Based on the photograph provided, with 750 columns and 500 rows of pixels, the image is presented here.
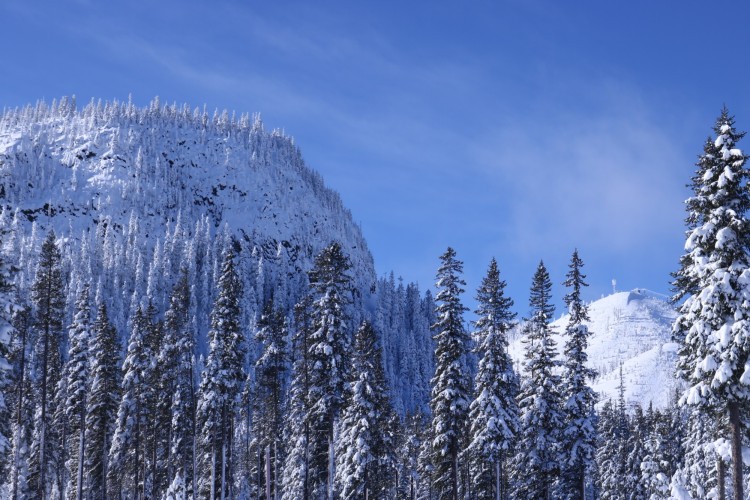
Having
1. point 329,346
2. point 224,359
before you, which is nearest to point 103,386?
point 224,359

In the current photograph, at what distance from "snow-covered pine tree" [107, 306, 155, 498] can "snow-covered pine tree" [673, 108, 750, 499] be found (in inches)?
1453

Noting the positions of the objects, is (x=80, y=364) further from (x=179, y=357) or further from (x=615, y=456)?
(x=615, y=456)

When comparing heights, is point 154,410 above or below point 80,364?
below

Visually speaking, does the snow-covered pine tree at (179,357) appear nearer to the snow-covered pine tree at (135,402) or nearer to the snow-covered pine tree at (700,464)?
the snow-covered pine tree at (135,402)

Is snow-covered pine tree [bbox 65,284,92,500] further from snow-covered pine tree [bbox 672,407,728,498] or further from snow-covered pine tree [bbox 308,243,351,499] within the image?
snow-covered pine tree [bbox 672,407,728,498]

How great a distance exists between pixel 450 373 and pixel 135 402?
2483 cm

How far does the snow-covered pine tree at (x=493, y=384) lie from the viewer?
42.5 meters

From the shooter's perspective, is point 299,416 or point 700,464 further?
point 299,416

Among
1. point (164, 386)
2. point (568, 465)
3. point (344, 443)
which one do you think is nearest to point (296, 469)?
point (344, 443)

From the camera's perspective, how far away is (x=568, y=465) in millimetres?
44906

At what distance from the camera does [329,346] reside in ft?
136

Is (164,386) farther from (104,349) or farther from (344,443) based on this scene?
(344,443)

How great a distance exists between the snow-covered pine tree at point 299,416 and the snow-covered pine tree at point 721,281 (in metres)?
24.6

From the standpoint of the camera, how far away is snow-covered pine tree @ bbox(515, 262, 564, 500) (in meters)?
44.2
